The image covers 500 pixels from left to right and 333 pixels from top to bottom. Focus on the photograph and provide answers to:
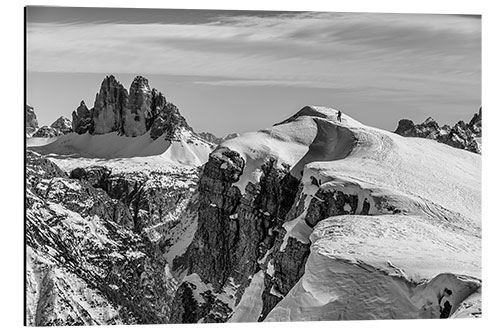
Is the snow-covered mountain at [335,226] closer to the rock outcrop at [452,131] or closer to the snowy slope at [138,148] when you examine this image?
the rock outcrop at [452,131]

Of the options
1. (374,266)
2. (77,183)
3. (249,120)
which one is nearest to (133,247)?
(77,183)

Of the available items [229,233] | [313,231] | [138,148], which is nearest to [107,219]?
[138,148]

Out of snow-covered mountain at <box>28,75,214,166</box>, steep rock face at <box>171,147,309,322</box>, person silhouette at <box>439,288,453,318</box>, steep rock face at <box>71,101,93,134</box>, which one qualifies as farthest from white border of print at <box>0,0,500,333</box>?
snow-covered mountain at <box>28,75,214,166</box>

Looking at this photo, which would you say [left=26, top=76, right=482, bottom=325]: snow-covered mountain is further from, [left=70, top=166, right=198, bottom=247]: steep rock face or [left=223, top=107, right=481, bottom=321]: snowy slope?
[left=70, top=166, right=198, bottom=247]: steep rock face
